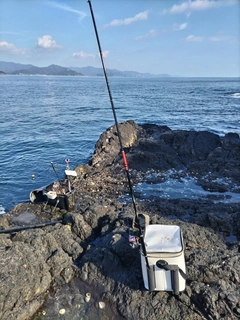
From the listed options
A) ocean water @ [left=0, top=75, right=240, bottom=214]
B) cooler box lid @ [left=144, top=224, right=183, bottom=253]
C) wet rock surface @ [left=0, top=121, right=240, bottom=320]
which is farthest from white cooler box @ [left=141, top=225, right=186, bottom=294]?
ocean water @ [left=0, top=75, right=240, bottom=214]

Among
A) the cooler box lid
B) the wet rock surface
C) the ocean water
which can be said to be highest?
the ocean water

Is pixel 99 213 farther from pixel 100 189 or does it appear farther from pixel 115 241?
pixel 100 189

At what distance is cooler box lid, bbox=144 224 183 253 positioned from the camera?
494 cm

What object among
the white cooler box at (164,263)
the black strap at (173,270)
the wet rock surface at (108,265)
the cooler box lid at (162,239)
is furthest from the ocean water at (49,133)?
the black strap at (173,270)

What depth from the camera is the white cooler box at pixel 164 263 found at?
16.0 ft

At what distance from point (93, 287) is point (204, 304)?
2.26m

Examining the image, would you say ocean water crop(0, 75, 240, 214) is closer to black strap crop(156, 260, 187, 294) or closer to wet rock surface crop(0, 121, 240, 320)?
wet rock surface crop(0, 121, 240, 320)

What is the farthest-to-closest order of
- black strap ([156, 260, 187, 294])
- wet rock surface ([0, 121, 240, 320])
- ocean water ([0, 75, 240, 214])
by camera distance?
1. ocean water ([0, 75, 240, 214])
2. wet rock surface ([0, 121, 240, 320])
3. black strap ([156, 260, 187, 294])

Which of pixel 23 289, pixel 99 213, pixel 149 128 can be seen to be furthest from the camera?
pixel 149 128

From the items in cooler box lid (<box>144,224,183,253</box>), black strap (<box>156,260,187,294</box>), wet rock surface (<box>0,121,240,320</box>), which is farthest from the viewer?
wet rock surface (<box>0,121,240,320</box>)

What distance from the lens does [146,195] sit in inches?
459

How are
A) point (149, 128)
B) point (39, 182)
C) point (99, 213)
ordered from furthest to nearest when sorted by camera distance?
point (149, 128) → point (39, 182) → point (99, 213)

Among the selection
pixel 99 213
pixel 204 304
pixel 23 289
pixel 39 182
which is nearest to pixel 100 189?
pixel 99 213

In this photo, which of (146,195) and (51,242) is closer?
(51,242)
